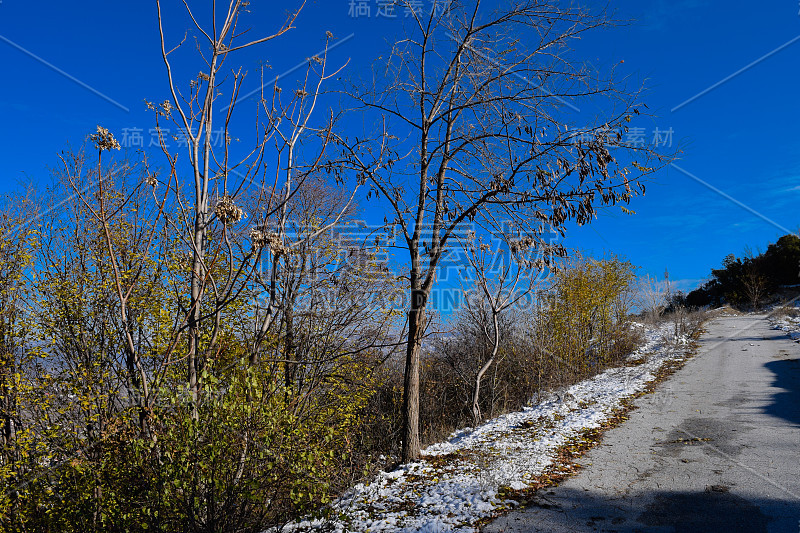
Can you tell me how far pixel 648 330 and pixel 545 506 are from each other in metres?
26.6

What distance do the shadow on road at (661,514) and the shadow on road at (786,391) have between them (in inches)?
177

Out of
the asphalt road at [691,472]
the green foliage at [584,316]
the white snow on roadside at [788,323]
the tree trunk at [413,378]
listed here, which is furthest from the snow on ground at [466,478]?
the white snow on roadside at [788,323]

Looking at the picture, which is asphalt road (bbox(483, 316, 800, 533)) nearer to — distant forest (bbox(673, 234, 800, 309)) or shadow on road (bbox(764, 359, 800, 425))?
shadow on road (bbox(764, 359, 800, 425))

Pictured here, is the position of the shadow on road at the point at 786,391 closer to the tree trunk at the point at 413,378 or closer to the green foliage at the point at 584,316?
the green foliage at the point at 584,316

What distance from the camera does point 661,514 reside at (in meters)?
4.51

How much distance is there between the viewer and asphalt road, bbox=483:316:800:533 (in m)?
4.36

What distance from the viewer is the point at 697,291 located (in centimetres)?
4519

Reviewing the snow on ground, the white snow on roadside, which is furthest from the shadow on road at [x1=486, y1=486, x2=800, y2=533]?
the white snow on roadside

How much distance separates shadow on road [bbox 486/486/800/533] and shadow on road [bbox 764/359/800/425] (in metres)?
4.49

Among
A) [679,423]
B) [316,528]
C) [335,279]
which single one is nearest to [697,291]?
[679,423]

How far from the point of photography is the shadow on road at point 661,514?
13.7 ft

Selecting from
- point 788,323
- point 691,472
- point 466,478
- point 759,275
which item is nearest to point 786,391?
point 691,472

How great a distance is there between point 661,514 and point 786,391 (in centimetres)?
830

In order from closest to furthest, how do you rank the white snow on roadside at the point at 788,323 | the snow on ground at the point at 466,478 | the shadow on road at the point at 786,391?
the snow on ground at the point at 466,478
the shadow on road at the point at 786,391
the white snow on roadside at the point at 788,323
